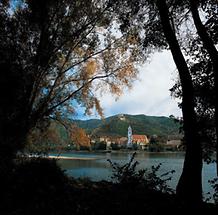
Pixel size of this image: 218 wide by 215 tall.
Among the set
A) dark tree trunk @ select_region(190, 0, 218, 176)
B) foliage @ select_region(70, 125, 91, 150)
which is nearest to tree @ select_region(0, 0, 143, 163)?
foliage @ select_region(70, 125, 91, 150)

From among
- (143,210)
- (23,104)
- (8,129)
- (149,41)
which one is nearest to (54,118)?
(23,104)

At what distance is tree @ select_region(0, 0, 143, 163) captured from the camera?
10.8 m

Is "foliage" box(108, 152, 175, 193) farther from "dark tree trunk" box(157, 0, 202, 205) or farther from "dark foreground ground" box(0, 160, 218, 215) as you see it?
"dark tree trunk" box(157, 0, 202, 205)

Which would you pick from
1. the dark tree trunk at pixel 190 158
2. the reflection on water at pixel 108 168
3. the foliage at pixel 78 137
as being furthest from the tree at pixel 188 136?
the foliage at pixel 78 137

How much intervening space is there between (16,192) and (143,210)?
2.49 metres

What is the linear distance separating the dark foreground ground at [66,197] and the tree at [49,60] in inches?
85.7

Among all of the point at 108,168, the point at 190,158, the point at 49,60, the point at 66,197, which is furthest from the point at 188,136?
the point at 108,168

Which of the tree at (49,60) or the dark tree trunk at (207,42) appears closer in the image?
the dark tree trunk at (207,42)

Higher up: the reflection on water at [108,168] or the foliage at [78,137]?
the foliage at [78,137]

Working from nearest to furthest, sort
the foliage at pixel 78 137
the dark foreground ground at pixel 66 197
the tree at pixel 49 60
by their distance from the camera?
the dark foreground ground at pixel 66 197 < the tree at pixel 49 60 < the foliage at pixel 78 137

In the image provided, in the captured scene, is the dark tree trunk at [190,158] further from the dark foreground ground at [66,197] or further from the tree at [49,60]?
the tree at [49,60]

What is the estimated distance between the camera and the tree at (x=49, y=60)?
10784mm

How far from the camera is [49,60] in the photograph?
512 inches

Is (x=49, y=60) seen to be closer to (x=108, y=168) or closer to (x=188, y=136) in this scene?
(x=188, y=136)
